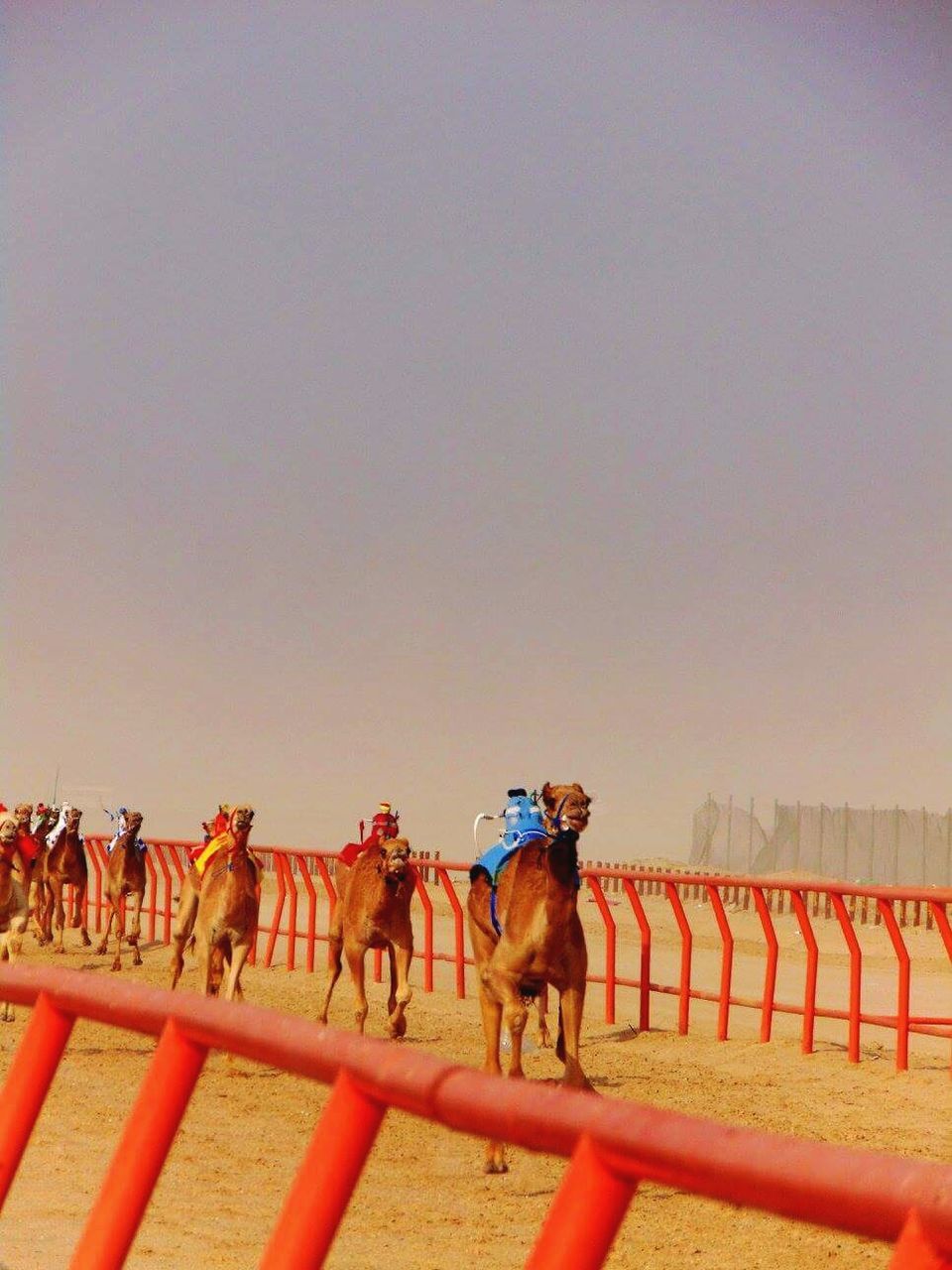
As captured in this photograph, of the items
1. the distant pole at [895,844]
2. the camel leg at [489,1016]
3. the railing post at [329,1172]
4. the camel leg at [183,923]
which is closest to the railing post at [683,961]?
the camel leg at [489,1016]

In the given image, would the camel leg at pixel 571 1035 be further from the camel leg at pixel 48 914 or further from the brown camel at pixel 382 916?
the camel leg at pixel 48 914

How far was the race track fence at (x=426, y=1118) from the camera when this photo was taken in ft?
7.00

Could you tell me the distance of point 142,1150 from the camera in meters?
3.56

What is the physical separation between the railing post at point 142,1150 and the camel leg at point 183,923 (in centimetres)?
1310

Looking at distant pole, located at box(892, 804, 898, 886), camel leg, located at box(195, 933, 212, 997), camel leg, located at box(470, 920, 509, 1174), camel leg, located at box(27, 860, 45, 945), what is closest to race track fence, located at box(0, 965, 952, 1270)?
camel leg, located at box(470, 920, 509, 1174)

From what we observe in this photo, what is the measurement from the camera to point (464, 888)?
49.4 meters

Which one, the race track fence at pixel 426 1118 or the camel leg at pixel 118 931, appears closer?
the race track fence at pixel 426 1118

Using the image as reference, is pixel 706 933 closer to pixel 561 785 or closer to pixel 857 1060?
pixel 857 1060

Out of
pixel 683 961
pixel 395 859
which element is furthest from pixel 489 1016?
pixel 683 961

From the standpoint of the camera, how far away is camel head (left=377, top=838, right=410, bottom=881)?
48.5 ft

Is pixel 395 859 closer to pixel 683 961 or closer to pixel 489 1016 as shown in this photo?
pixel 683 961

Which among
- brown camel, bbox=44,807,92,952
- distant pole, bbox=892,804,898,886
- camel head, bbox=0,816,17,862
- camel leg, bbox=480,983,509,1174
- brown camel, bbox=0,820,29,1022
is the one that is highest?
distant pole, bbox=892,804,898,886

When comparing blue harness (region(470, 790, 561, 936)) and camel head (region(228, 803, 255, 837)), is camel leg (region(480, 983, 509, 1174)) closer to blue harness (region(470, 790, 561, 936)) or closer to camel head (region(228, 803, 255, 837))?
blue harness (region(470, 790, 561, 936))

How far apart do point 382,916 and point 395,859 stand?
61 cm
